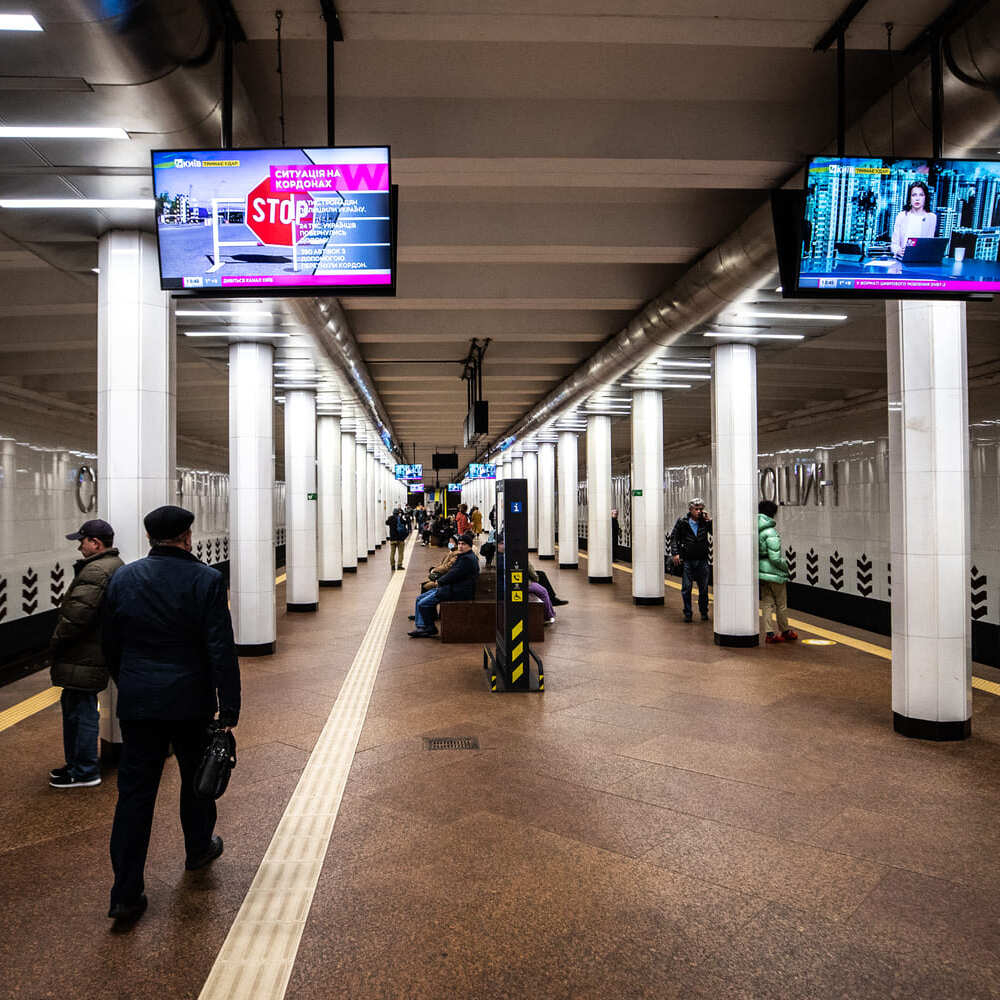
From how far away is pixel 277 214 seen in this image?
414 cm

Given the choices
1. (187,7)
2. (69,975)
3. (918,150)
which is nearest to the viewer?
(69,975)

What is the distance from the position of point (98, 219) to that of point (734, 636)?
8167mm

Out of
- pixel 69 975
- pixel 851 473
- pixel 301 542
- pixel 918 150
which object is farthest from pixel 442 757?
pixel 851 473

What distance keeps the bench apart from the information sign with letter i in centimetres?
219

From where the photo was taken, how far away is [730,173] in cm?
569

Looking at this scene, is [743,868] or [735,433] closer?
[743,868]

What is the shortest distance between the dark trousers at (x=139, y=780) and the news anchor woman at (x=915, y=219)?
4.35 metres

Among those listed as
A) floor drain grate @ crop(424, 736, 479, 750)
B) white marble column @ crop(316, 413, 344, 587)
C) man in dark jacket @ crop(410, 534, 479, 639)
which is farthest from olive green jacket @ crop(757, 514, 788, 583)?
white marble column @ crop(316, 413, 344, 587)

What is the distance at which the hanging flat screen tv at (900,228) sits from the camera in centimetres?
411

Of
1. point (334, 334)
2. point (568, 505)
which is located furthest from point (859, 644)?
point (568, 505)

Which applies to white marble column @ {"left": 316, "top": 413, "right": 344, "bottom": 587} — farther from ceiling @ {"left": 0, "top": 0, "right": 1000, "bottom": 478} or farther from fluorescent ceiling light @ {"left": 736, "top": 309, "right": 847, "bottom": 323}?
fluorescent ceiling light @ {"left": 736, "top": 309, "right": 847, "bottom": 323}

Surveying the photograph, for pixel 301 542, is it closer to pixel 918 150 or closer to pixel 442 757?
pixel 442 757

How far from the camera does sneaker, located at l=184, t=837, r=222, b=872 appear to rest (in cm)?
376

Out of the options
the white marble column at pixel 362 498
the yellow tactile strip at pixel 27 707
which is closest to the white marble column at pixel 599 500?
the white marble column at pixel 362 498
